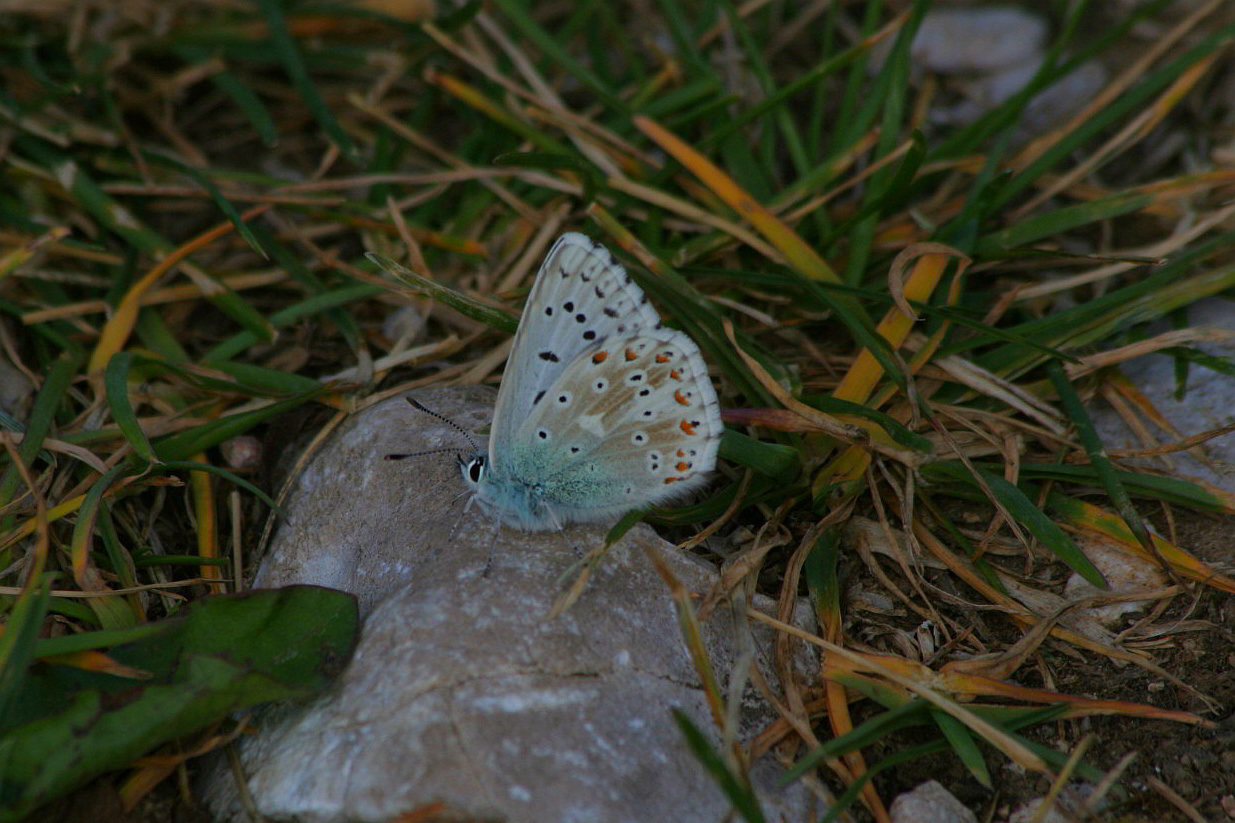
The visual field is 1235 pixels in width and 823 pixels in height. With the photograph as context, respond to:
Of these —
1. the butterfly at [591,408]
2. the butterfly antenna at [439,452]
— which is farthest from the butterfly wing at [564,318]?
the butterfly antenna at [439,452]

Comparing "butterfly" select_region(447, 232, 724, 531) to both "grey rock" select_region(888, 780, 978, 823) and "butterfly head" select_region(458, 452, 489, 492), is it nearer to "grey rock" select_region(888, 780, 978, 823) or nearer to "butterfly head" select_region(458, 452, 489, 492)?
"butterfly head" select_region(458, 452, 489, 492)

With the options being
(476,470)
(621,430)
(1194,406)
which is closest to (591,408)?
(621,430)

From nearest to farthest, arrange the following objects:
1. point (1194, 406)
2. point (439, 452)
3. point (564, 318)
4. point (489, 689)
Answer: point (489, 689) → point (564, 318) → point (439, 452) → point (1194, 406)

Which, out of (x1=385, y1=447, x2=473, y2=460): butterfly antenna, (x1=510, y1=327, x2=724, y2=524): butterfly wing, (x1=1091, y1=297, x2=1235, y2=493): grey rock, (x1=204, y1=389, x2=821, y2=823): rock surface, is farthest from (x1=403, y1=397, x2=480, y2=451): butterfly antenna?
(x1=1091, y1=297, x2=1235, y2=493): grey rock

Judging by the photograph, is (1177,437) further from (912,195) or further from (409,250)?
(409,250)

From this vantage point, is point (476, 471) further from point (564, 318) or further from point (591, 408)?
point (564, 318)

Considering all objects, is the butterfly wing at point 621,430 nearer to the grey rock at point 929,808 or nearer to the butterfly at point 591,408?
the butterfly at point 591,408

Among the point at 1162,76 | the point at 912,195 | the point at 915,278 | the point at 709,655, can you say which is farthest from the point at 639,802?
the point at 1162,76

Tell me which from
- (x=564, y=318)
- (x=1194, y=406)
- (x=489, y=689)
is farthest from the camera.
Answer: (x=1194, y=406)
